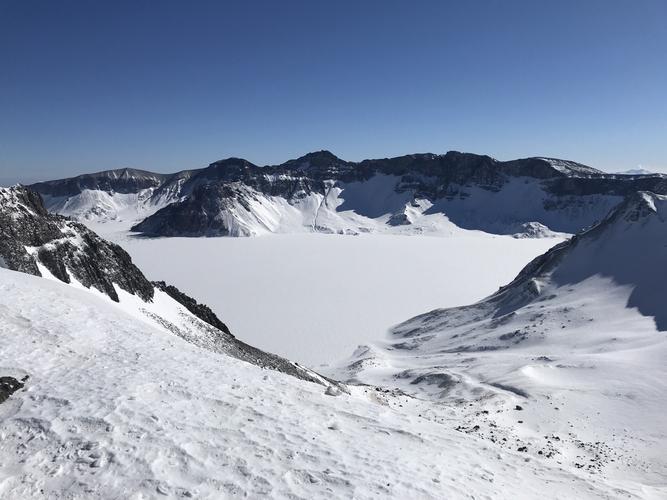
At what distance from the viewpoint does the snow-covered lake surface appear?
7062 cm

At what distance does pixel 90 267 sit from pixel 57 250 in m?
2.73

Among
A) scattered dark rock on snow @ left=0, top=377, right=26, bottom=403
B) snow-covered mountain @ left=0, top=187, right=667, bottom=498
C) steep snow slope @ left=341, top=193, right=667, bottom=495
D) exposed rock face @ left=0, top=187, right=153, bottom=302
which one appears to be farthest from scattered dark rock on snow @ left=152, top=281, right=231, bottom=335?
scattered dark rock on snow @ left=0, top=377, right=26, bottom=403

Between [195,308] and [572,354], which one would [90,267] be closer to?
[195,308]

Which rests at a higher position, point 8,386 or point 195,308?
point 8,386

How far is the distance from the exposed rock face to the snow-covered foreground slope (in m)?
15.2

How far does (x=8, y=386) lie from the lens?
14656mm

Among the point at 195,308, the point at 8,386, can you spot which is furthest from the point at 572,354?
the point at 8,386

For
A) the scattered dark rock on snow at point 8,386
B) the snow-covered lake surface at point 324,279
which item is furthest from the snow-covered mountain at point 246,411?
the snow-covered lake surface at point 324,279

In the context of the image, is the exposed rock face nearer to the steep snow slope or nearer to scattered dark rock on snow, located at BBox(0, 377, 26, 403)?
scattered dark rock on snow, located at BBox(0, 377, 26, 403)

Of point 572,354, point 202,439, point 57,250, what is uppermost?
point 57,250

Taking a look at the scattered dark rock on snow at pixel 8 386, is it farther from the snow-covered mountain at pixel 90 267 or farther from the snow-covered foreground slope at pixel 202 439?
the snow-covered mountain at pixel 90 267

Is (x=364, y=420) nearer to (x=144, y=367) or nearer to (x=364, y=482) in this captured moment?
A: (x=364, y=482)

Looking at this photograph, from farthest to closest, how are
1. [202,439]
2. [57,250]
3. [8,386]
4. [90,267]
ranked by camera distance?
[90,267], [57,250], [8,386], [202,439]

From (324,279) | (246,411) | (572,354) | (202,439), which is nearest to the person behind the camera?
(202,439)
